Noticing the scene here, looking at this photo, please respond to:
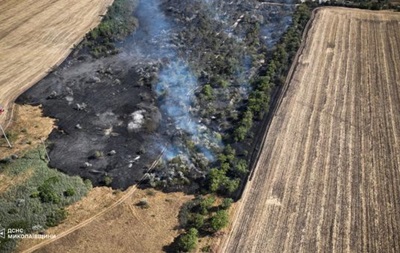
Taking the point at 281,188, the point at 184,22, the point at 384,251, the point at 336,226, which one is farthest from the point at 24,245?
Answer: the point at 184,22

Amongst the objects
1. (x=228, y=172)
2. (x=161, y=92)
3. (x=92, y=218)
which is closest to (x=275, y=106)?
(x=228, y=172)

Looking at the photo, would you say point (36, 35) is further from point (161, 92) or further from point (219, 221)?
point (219, 221)

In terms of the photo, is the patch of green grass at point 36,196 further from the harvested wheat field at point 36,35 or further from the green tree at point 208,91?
the green tree at point 208,91

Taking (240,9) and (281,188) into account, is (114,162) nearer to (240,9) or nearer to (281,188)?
(281,188)

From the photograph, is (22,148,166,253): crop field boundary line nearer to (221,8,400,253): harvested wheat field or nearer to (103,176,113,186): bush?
(103,176,113,186): bush

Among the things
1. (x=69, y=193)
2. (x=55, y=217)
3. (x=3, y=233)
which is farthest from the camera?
(x=69, y=193)

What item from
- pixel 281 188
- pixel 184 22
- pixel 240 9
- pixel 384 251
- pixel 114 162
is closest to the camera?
pixel 384 251

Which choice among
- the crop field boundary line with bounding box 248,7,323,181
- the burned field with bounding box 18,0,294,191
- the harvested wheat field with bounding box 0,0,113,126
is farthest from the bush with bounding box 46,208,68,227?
the harvested wheat field with bounding box 0,0,113,126
